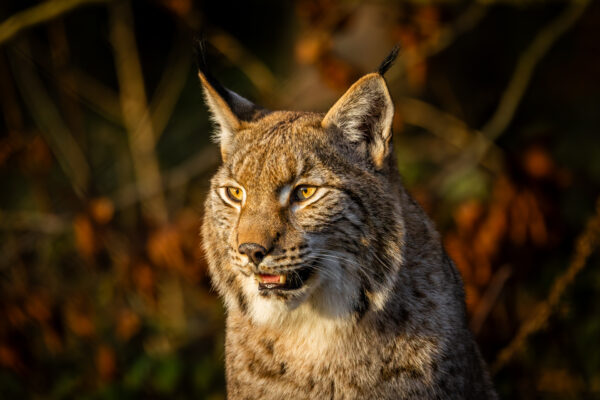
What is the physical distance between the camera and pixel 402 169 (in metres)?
6.79

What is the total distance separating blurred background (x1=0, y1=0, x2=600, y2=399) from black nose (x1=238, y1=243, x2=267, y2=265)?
2068 millimetres

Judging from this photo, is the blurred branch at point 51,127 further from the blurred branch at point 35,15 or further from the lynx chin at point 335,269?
the lynx chin at point 335,269

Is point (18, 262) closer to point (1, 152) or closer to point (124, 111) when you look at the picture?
point (1, 152)

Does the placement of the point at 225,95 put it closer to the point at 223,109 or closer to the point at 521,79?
the point at 223,109

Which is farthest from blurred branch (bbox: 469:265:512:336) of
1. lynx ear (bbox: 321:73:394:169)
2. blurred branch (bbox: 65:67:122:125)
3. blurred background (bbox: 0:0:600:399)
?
blurred branch (bbox: 65:67:122:125)

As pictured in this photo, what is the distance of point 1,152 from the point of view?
5.28 meters

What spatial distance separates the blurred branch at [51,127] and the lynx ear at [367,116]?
3782 mm

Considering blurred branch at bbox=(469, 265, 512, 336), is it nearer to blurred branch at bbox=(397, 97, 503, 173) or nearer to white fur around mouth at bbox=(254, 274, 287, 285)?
blurred branch at bbox=(397, 97, 503, 173)

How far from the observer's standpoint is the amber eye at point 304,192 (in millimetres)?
2828

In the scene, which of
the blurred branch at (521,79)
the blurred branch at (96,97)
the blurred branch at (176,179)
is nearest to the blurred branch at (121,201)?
the blurred branch at (176,179)

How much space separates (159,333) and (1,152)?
2.12 m

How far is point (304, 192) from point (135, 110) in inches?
166

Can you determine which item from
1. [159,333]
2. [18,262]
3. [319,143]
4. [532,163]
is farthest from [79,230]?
[532,163]

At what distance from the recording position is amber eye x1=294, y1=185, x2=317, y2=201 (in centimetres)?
283
